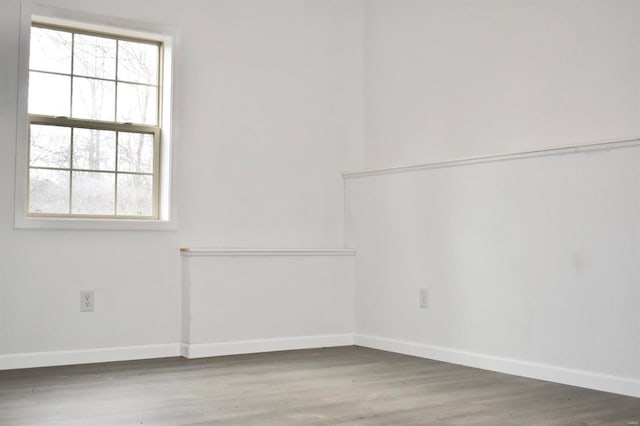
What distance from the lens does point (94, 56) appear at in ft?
14.3

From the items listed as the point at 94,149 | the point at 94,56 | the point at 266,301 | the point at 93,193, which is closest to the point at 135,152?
the point at 94,149

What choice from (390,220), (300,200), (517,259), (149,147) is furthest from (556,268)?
(149,147)

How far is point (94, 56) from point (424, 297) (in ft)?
8.56

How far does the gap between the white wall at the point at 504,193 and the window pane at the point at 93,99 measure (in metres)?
1.80

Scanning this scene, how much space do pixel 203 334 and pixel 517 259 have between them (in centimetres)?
200

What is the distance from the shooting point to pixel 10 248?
3.97 m

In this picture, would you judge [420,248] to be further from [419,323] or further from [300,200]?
[300,200]

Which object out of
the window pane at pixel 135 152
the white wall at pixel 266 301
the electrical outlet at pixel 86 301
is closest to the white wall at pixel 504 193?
the white wall at pixel 266 301

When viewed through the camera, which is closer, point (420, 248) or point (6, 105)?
point (6, 105)

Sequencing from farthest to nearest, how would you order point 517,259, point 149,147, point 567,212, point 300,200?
1. point 300,200
2. point 149,147
3. point 517,259
4. point 567,212

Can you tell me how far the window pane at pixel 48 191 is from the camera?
4.13 meters

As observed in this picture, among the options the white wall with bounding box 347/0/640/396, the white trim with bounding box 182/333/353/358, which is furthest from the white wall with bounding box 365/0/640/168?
the white trim with bounding box 182/333/353/358

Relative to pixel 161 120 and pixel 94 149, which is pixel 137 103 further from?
pixel 94 149

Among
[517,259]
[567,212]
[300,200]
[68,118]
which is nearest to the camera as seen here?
[567,212]
